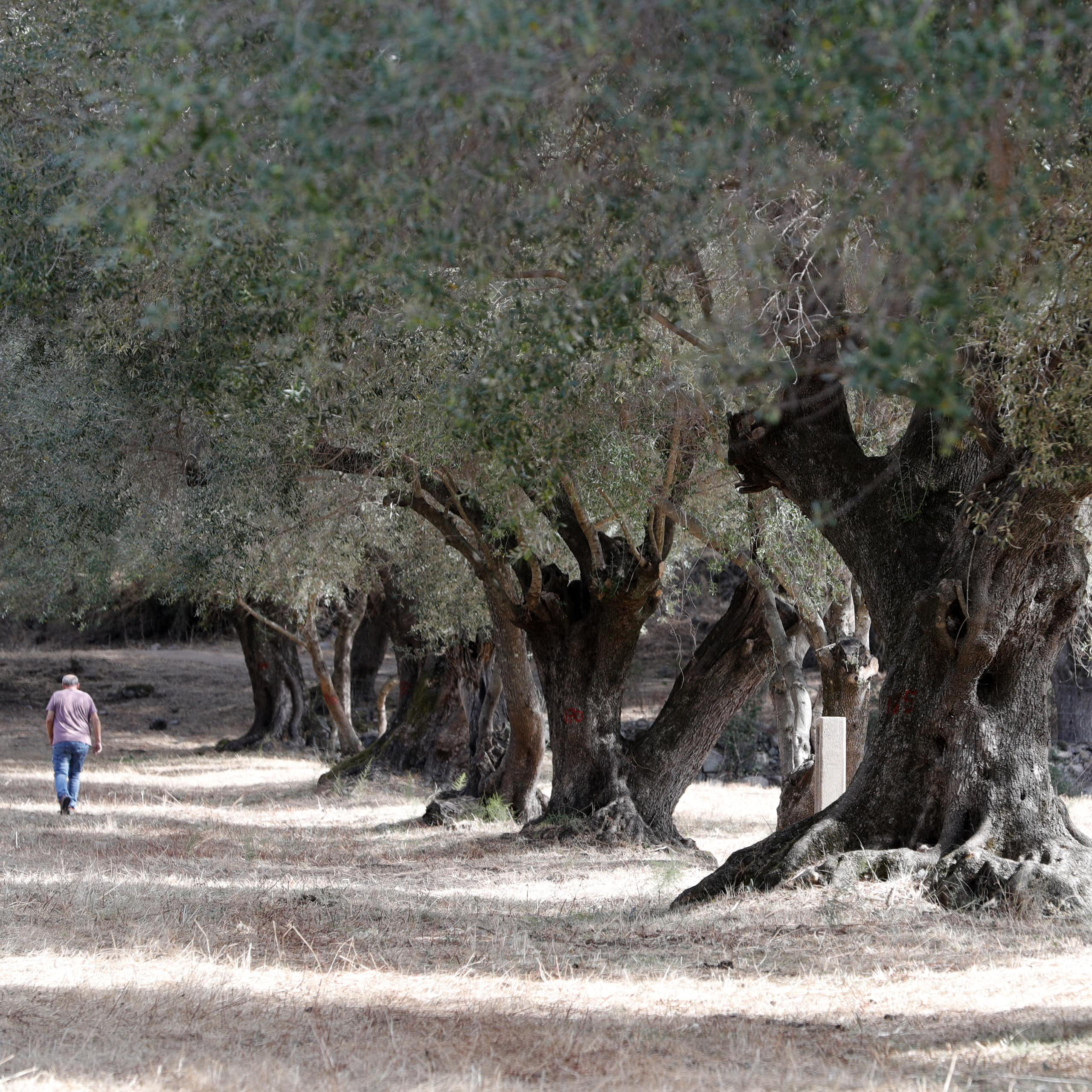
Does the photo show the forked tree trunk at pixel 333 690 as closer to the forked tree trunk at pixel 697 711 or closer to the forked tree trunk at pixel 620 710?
the forked tree trunk at pixel 620 710

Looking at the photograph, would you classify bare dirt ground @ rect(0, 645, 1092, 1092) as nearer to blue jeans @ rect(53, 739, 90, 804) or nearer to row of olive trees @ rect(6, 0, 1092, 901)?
row of olive trees @ rect(6, 0, 1092, 901)

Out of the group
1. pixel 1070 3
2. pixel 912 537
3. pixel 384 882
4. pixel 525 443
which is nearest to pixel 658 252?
pixel 525 443

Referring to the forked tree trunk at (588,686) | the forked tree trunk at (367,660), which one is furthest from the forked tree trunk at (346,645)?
the forked tree trunk at (588,686)

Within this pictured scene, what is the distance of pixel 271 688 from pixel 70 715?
1196 cm

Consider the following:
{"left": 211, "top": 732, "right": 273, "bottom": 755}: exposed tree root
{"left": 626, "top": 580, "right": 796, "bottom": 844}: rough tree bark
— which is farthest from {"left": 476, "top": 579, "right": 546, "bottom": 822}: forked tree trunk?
{"left": 211, "top": 732, "right": 273, "bottom": 755}: exposed tree root

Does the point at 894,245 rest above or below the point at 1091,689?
above

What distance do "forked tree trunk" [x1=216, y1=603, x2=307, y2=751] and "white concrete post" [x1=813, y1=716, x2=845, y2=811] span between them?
16216mm

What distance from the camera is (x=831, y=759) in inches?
484

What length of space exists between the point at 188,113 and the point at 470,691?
14.3m

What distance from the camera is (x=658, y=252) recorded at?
5988mm

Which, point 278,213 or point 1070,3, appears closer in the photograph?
point 1070,3

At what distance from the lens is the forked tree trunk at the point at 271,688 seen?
2645cm

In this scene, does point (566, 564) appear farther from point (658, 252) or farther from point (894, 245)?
point (894, 245)

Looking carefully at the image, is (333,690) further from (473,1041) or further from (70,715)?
(473,1041)
